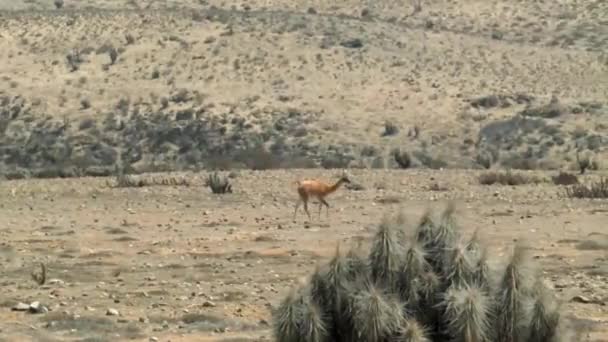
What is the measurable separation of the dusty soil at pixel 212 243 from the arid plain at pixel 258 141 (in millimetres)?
63

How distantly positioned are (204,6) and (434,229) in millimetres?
60890

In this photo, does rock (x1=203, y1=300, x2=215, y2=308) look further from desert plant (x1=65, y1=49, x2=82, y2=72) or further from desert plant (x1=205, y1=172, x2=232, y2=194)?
desert plant (x1=65, y1=49, x2=82, y2=72)

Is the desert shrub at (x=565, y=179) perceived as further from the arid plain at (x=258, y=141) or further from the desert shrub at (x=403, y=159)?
the desert shrub at (x=403, y=159)

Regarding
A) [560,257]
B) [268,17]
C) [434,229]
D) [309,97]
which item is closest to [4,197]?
[560,257]

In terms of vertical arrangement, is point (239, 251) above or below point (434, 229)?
below

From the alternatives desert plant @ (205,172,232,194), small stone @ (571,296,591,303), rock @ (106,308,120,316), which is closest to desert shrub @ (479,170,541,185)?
desert plant @ (205,172,232,194)

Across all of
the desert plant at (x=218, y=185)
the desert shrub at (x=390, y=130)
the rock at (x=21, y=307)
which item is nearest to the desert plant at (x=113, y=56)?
the desert shrub at (x=390, y=130)

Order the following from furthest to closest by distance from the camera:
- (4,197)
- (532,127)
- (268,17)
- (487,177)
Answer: (268,17) → (532,127) → (487,177) → (4,197)

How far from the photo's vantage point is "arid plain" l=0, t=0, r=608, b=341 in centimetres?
1579

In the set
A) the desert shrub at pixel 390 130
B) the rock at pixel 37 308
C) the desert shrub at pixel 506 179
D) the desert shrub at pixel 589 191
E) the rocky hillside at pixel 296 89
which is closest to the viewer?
the rock at pixel 37 308

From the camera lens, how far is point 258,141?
4344 centimetres

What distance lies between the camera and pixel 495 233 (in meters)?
20.6

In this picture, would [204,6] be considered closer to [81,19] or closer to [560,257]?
[81,19]

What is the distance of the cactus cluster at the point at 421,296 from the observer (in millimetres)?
9625
